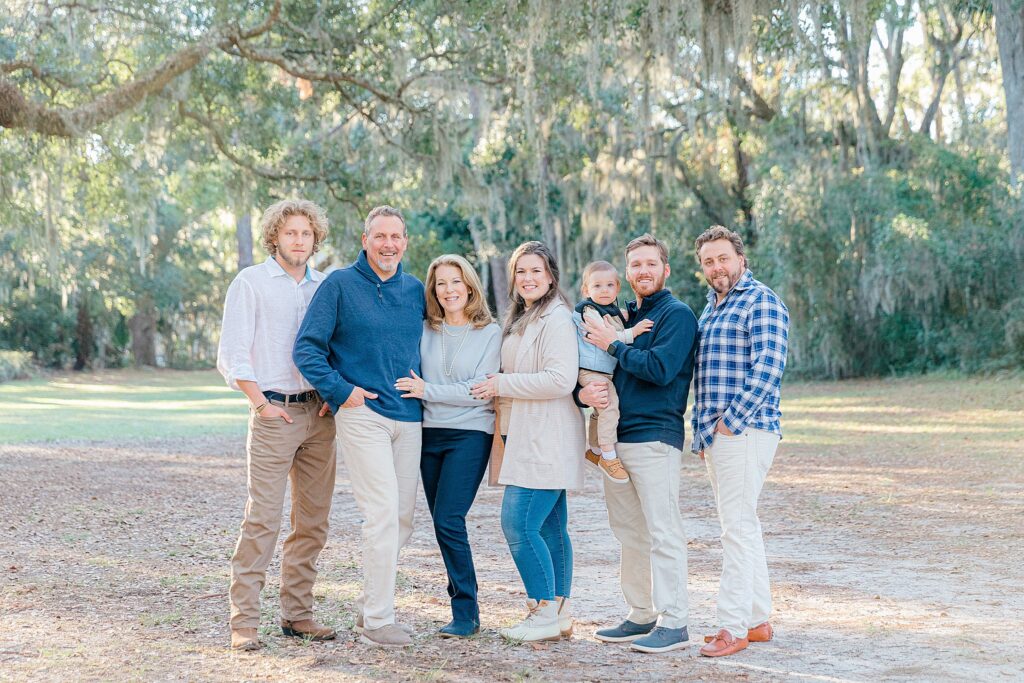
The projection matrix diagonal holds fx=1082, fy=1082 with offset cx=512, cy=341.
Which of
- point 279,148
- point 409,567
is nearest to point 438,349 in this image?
point 409,567

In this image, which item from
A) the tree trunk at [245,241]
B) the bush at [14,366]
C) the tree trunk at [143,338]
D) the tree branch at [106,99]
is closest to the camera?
the tree branch at [106,99]

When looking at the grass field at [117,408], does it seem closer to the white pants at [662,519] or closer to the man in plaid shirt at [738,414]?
the white pants at [662,519]

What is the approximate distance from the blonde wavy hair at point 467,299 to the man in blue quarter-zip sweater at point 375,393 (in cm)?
17

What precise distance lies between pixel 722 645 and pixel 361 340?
1873mm

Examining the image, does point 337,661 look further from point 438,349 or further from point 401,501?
point 438,349

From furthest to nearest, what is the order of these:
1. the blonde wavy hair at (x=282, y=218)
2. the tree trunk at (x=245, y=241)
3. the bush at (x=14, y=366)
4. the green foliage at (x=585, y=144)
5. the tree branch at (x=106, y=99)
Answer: the tree trunk at (x=245, y=241)
the bush at (x=14, y=366)
the green foliage at (x=585, y=144)
the tree branch at (x=106, y=99)
the blonde wavy hair at (x=282, y=218)

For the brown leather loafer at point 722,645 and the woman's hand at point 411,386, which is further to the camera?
the woman's hand at point 411,386

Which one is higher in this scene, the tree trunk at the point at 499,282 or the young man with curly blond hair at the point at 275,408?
the tree trunk at the point at 499,282

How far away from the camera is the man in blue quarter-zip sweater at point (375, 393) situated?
14.2ft

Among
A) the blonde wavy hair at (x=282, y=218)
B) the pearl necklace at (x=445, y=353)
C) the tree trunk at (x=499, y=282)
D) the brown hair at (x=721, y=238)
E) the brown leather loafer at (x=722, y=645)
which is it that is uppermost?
the tree trunk at (x=499, y=282)

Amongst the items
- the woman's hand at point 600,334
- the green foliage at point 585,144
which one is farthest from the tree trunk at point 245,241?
the woman's hand at point 600,334

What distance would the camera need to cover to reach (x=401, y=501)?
4457 millimetres

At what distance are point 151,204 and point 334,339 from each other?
1120cm

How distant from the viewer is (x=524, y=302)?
15.1 feet
